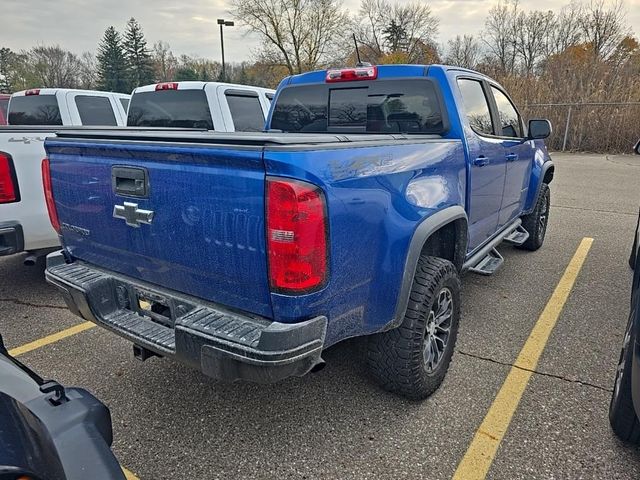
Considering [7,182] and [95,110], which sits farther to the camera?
[95,110]

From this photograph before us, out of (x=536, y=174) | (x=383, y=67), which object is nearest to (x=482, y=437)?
(x=383, y=67)

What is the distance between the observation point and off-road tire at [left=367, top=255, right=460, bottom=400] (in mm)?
2494

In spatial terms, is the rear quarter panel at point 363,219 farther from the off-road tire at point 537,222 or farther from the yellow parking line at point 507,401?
the off-road tire at point 537,222

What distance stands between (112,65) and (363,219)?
53374mm

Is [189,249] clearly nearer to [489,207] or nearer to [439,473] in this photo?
[439,473]

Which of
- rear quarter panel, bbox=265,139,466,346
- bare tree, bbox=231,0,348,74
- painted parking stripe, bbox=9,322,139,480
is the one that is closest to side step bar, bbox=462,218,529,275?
rear quarter panel, bbox=265,139,466,346

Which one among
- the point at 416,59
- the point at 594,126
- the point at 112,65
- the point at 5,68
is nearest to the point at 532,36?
the point at 416,59

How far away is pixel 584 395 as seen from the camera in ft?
9.08

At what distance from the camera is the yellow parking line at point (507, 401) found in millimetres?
2242

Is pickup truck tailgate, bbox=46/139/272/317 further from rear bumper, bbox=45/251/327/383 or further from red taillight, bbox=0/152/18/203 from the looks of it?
red taillight, bbox=0/152/18/203

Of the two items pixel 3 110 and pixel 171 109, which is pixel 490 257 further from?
pixel 3 110

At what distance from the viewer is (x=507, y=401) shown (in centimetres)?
273

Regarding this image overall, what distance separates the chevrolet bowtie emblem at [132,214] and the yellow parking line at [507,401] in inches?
74.8

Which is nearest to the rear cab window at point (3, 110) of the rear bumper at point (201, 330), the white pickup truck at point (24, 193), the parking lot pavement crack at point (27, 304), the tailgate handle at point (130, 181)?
the parking lot pavement crack at point (27, 304)
